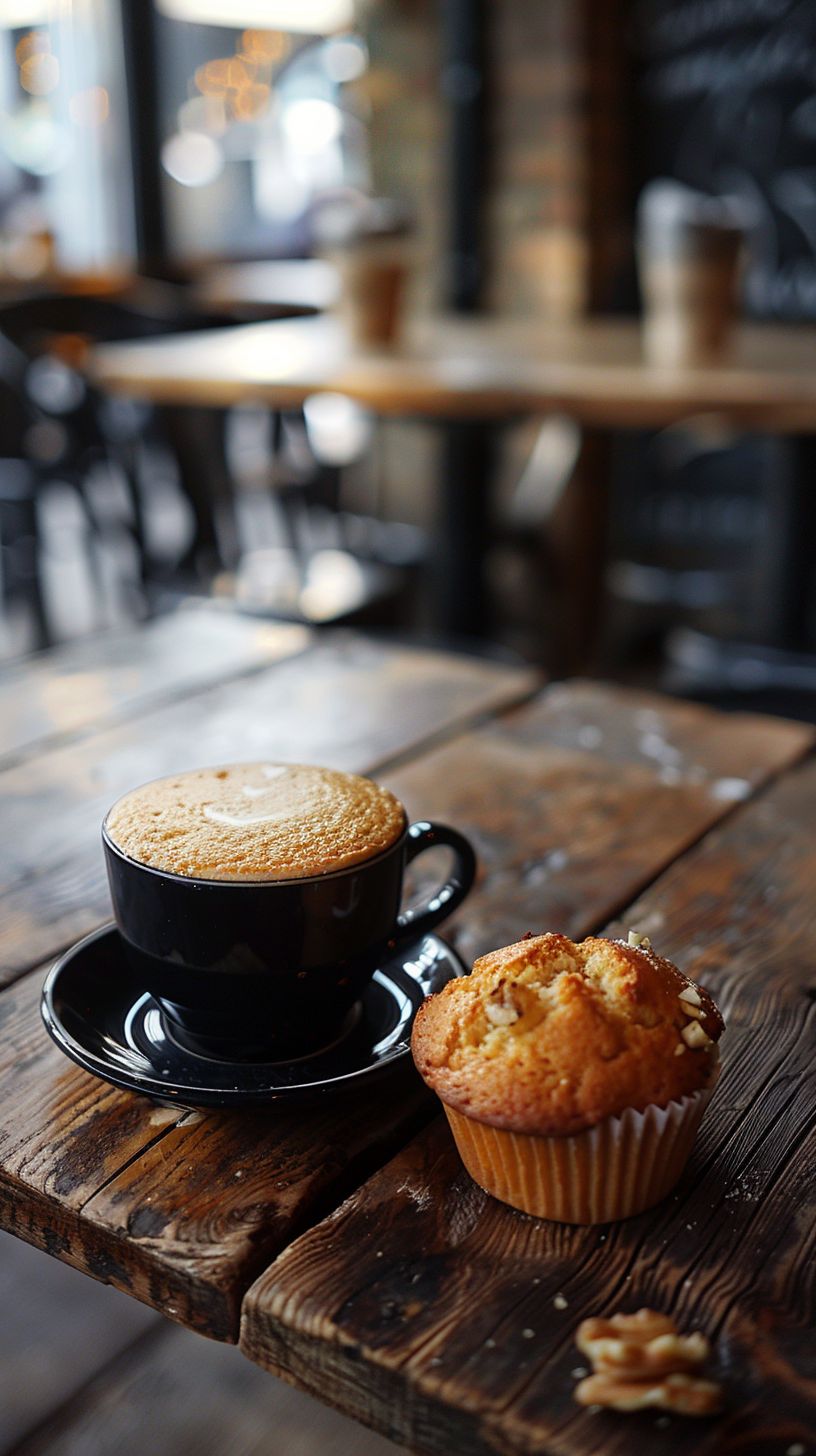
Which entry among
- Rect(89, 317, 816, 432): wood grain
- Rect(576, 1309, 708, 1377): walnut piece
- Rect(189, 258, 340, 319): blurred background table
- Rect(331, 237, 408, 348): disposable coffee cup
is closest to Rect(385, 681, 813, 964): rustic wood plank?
Rect(576, 1309, 708, 1377): walnut piece

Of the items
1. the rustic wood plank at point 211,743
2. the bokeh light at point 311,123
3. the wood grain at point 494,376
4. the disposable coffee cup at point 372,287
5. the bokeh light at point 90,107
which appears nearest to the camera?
the rustic wood plank at point 211,743

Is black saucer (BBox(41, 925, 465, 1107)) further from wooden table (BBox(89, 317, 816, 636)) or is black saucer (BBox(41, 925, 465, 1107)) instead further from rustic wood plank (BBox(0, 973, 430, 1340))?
wooden table (BBox(89, 317, 816, 636))

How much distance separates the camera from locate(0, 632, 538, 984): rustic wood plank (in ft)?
2.59

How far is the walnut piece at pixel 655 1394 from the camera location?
0.40 metres

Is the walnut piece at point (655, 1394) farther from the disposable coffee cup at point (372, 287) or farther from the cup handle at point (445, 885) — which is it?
the disposable coffee cup at point (372, 287)

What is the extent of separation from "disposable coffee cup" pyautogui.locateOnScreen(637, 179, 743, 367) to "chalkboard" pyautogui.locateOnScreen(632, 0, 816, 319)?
3.97ft

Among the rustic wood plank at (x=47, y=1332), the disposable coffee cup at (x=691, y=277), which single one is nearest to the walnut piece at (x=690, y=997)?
the rustic wood plank at (x=47, y=1332)

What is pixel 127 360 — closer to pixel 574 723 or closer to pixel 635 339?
pixel 635 339

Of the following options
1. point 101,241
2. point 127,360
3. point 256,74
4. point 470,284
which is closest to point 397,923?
point 127,360

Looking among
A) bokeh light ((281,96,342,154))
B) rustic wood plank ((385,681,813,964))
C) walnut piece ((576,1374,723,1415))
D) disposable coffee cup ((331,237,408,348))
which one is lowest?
rustic wood plank ((385,681,813,964))

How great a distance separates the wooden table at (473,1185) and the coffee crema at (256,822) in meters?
0.13

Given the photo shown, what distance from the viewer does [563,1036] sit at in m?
0.50

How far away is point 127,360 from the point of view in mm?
2555

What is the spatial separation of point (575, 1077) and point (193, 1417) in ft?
2.77
